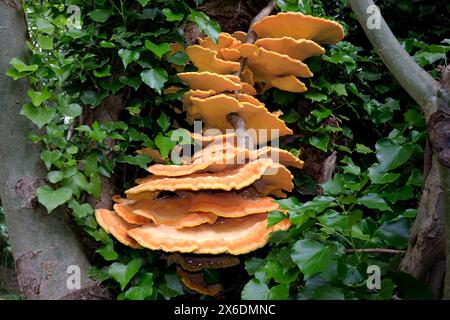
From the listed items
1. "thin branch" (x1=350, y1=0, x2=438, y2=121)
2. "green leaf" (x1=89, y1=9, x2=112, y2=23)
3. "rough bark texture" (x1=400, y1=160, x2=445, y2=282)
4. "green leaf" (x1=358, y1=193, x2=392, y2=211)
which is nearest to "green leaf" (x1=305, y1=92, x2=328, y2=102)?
"thin branch" (x1=350, y1=0, x2=438, y2=121)

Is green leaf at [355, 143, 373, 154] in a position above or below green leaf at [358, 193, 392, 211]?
above

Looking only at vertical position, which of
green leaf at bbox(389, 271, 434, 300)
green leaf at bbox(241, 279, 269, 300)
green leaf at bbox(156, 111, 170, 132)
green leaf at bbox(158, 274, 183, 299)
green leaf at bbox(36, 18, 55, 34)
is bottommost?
green leaf at bbox(158, 274, 183, 299)

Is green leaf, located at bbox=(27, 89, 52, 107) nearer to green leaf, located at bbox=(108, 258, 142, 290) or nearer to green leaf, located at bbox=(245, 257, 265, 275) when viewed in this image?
green leaf, located at bbox=(108, 258, 142, 290)

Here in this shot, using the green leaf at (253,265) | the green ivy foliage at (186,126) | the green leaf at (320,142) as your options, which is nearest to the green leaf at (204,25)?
the green ivy foliage at (186,126)

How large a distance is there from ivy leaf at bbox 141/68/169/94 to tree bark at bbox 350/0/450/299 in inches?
46.9

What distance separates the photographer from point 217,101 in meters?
2.55

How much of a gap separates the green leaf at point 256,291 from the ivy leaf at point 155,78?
123 cm

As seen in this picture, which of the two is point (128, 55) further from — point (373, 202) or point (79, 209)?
point (373, 202)

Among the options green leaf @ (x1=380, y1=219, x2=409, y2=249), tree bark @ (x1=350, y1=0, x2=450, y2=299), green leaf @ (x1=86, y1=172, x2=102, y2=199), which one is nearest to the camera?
tree bark @ (x1=350, y1=0, x2=450, y2=299)

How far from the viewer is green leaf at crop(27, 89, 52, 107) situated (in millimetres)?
2113

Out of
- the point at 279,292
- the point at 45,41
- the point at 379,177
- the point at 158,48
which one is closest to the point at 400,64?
the point at 379,177

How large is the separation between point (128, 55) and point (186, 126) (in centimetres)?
66

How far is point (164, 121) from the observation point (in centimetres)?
265

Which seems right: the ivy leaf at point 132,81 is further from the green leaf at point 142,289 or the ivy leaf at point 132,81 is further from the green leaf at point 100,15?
the green leaf at point 142,289
